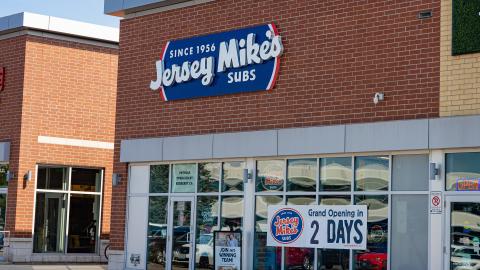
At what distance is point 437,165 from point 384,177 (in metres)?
1.37

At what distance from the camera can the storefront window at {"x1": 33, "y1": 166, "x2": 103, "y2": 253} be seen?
99.4 feet

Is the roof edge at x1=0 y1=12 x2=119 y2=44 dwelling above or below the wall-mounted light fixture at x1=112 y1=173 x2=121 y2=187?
above

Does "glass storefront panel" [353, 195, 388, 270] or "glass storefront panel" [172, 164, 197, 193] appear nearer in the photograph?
"glass storefront panel" [353, 195, 388, 270]

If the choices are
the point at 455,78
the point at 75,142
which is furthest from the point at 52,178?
the point at 455,78

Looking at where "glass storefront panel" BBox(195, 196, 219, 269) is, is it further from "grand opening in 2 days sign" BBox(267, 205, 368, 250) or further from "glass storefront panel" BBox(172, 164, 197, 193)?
"grand opening in 2 days sign" BBox(267, 205, 368, 250)

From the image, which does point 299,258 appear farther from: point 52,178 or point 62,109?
point 62,109

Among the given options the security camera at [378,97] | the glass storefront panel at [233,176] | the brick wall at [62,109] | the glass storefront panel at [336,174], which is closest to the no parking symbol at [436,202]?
the glass storefront panel at [336,174]

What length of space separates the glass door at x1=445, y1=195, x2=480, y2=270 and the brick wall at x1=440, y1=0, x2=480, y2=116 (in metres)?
1.78

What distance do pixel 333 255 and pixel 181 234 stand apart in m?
5.21

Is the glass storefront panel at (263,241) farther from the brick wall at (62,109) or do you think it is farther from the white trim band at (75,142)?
the white trim band at (75,142)

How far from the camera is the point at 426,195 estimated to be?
1733 cm

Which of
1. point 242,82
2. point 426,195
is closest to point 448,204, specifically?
point 426,195

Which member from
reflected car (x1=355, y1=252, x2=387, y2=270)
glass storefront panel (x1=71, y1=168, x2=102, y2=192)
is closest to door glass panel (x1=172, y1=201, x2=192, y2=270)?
reflected car (x1=355, y1=252, x2=387, y2=270)

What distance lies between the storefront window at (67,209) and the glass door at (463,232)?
17.4 meters
